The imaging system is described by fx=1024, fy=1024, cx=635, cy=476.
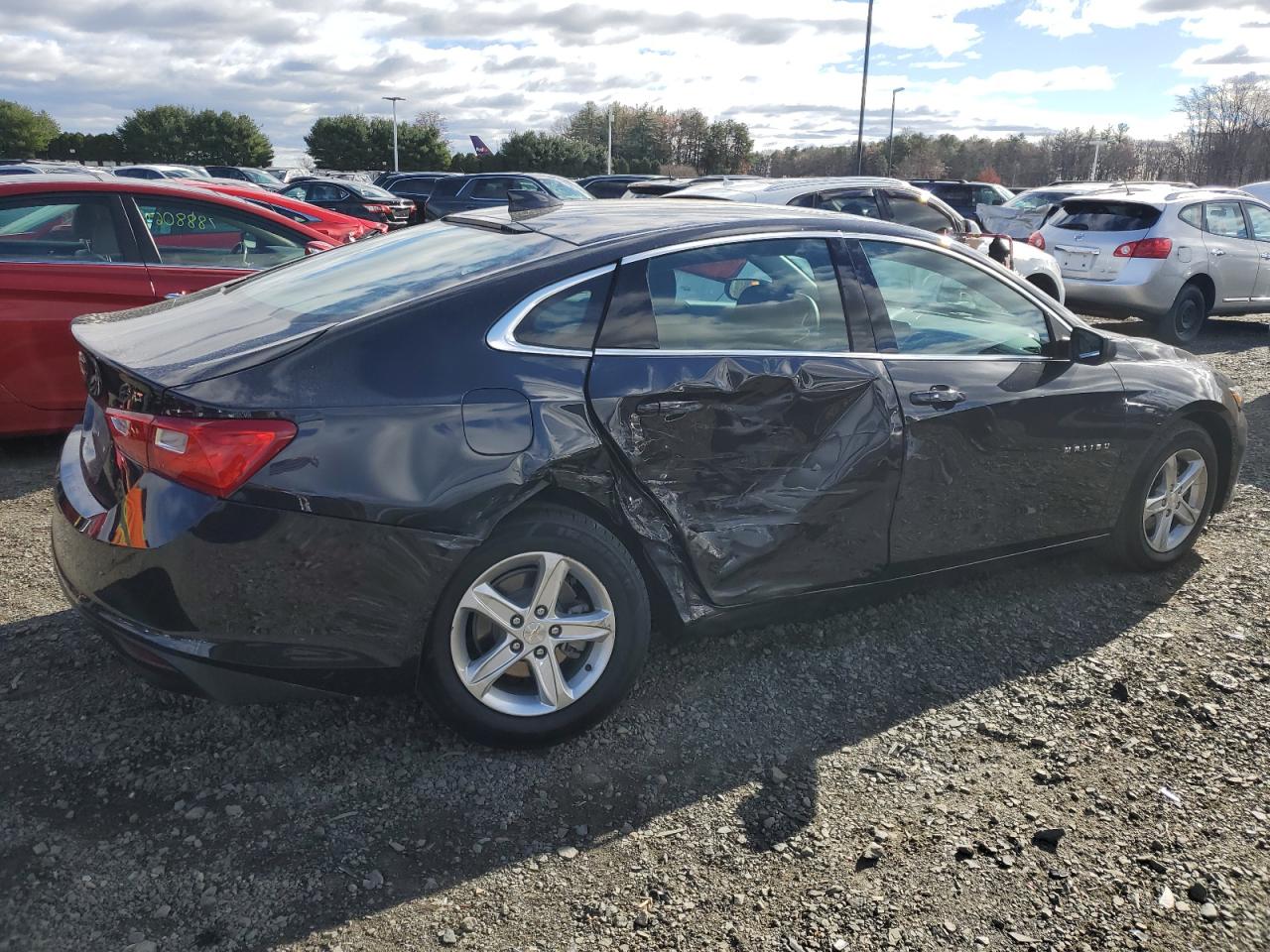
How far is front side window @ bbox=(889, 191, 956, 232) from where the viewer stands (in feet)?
29.9

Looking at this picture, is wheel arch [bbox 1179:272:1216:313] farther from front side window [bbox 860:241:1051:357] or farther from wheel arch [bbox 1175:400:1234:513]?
front side window [bbox 860:241:1051:357]

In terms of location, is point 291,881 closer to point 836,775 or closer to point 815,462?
point 836,775

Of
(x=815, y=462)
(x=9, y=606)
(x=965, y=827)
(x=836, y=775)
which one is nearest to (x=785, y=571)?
(x=815, y=462)

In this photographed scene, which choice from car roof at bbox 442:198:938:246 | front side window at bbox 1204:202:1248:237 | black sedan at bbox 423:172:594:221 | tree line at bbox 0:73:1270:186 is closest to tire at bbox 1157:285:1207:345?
front side window at bbox 1204:202:1248:237

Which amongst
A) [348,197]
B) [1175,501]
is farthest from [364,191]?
[1175,501]

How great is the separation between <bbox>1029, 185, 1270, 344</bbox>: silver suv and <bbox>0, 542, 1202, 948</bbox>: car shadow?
26.4ft

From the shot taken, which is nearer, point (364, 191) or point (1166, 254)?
point (1166, 254)

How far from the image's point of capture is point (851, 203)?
29.2 feet

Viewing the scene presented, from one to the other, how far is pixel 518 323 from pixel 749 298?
866mm

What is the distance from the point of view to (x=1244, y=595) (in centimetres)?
427

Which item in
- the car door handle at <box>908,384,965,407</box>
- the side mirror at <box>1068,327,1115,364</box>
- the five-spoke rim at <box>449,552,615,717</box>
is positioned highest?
the side mirror at <box>1068,327,1115,364</box>

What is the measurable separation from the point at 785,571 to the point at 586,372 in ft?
3.19

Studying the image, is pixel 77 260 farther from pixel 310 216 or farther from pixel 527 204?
pixel 527 204

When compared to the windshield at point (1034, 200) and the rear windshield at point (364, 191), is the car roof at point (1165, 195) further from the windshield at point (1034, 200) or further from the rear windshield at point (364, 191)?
the rear windshield at point (364, 191)
